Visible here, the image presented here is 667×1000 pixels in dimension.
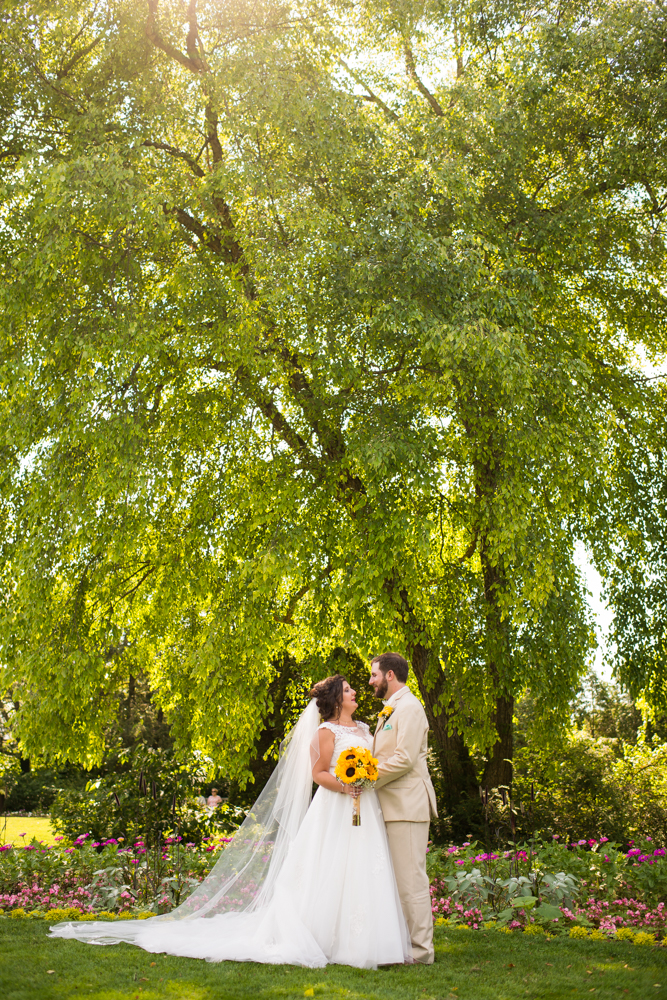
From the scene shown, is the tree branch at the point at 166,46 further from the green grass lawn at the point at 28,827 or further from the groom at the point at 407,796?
the green grass lawn at the point at 28,827

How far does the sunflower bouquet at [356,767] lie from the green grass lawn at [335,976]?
987mm

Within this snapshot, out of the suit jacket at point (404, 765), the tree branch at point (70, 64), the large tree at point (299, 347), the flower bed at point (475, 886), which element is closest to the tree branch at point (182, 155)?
the large tree at point (299, 347)

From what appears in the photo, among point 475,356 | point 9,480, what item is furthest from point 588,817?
point 9,480

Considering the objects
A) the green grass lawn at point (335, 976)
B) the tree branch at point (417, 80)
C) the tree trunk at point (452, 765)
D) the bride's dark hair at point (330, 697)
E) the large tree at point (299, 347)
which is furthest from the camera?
the tree branch at point (417, 80)

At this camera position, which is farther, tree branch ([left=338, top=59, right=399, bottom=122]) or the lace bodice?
tree branch ([left=338, top=59, right=399, bottom=122])

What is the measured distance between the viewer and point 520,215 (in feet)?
32.2

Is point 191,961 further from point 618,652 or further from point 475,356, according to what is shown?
point 618,652

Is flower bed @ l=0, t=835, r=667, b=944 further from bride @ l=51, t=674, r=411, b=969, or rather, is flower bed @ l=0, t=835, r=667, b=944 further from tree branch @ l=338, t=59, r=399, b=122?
tree branch @ l=338, t=59, r=399, b=122

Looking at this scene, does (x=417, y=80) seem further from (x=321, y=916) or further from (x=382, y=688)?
(x=321, y=916)

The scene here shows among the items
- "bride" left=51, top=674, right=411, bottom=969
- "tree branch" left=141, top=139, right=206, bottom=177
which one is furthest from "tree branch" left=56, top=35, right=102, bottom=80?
"bride" left=51, top=674, right=411, bottom=969

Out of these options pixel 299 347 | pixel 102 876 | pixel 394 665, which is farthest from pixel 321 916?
pixel 299 347

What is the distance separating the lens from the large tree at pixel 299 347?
27.3 ft

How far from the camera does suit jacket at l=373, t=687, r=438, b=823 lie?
507 centimetres

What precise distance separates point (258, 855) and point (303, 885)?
1.61 ft
